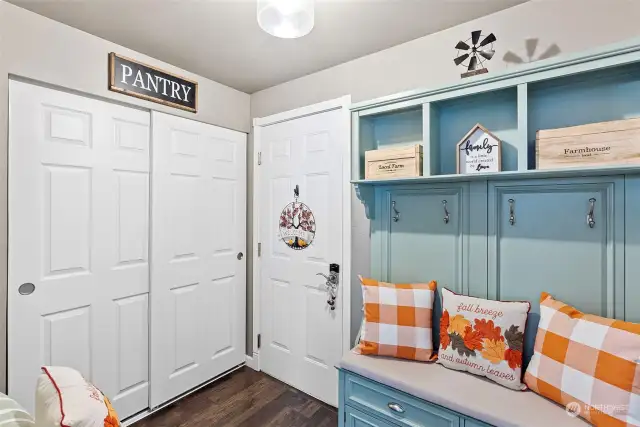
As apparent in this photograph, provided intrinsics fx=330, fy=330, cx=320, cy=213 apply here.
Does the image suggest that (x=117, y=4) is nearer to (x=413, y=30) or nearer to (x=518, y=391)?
(x=413, y=30)

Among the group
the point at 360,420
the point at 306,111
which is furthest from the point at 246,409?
the point at 306,111

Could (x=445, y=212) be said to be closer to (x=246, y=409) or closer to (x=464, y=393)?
(x=464, y=393)

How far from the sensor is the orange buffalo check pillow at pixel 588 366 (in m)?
1.11

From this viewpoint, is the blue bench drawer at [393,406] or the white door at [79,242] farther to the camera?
the white door at [79,242]

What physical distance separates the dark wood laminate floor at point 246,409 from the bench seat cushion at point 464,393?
817 millimetres

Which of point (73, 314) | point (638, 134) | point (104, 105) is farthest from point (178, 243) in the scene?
point (638, 134)

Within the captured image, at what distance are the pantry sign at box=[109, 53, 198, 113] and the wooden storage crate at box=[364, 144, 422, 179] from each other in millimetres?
1430

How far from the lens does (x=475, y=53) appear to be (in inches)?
63.6

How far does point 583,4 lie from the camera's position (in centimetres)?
148

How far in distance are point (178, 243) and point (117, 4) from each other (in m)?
1.45

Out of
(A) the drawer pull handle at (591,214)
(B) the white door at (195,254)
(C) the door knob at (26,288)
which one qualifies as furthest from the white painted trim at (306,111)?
(C) the door knob at (26,288)

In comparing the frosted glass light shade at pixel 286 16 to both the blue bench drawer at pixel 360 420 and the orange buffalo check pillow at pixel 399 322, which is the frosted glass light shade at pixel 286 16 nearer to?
the orange buffalo check pillow at pixel 399 322

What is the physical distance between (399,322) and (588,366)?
76cm

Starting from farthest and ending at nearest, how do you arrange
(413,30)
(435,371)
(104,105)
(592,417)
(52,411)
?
(104,105), (413,30), (435,371), (592,417), (52,411)
